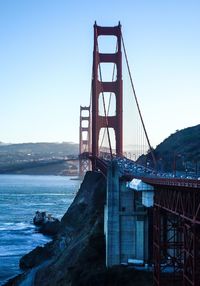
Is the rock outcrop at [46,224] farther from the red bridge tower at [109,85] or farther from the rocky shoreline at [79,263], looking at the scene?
the red bridge tower at [109,85]

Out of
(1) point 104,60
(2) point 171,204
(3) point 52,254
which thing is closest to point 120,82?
(1) point 104,60

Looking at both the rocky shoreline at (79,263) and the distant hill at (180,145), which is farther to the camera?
the distant hill at (180,145)

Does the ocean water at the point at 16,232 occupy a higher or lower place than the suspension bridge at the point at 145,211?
lower

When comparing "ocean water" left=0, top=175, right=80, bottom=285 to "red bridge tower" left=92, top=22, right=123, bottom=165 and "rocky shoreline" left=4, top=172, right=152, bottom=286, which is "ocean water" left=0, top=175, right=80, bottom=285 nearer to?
"rocky shoreline" left=4, top=172, right=152, bottom=286

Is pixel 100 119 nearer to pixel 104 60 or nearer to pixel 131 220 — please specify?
pixel 104 60

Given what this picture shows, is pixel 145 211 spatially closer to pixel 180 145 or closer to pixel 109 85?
pixel 109 85

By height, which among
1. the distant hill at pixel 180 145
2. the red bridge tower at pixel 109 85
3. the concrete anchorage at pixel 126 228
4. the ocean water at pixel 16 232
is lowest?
the ocean water at pixel 16 232

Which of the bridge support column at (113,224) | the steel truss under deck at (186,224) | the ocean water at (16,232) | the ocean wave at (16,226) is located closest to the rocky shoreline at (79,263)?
the bridge support column at (113,224)


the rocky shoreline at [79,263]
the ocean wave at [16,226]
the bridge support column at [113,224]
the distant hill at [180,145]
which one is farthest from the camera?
the ocean wave at [16,226]
